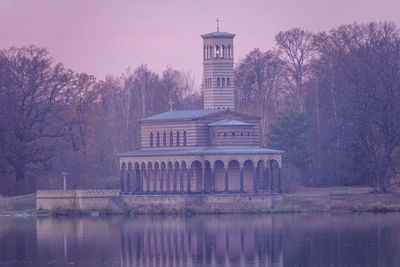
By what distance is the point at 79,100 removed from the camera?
5032 inches

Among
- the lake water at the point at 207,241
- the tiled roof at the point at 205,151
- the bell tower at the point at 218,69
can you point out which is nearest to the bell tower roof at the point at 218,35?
the bell tower at the point at 218,69

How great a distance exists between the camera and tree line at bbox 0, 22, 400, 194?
360 ft

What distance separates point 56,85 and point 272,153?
26.0 meters

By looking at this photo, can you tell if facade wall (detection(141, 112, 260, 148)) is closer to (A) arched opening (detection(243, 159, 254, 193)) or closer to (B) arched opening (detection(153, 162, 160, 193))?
(A) arched opening (detection(243, 159, 254, 193))

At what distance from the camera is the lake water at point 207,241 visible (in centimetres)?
7388

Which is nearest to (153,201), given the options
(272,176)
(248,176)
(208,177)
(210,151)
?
(210,151)

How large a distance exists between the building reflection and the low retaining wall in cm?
492

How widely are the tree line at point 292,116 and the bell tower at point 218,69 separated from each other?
24.2 feet

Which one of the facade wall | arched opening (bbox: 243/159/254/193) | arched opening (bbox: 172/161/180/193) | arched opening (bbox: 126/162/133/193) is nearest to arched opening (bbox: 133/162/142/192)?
arched opening (bbox: 126/162/133/193)

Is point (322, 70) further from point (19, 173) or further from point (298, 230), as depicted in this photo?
point (298, 230)

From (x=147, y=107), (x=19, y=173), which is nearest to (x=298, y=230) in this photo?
(x=19, y=173)

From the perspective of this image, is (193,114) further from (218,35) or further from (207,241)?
(207,241)

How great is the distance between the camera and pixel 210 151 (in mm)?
106750

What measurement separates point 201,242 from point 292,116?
131ft
